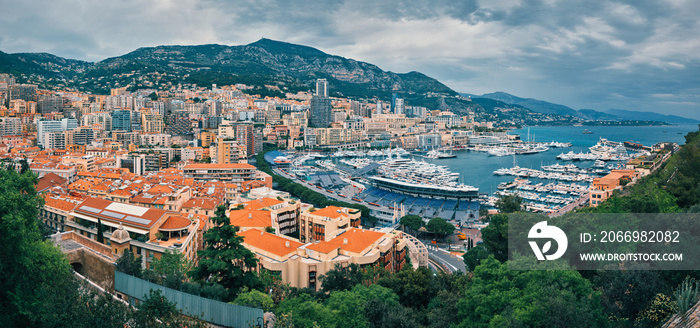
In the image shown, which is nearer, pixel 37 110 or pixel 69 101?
pixel 37 110

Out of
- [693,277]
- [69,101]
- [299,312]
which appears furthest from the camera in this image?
[69,101]

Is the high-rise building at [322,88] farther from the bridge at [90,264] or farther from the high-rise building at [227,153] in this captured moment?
the bridge at [90,264]

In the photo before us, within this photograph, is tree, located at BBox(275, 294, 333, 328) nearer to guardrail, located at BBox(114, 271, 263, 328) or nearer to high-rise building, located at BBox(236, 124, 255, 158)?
guardrail, located at BBox(114, 271, 263, 328)

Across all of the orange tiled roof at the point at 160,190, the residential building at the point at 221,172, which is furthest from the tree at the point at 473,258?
the residential building at the point at 221,172

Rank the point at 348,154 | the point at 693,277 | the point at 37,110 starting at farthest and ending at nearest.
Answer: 1. the point at 348,154
2. the point at 37,110
3. the point at 693,277

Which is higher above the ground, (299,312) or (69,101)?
(69,101)

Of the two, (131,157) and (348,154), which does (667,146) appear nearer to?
(348,154)

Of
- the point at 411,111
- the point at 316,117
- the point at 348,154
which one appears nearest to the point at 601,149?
the point at 348,154
